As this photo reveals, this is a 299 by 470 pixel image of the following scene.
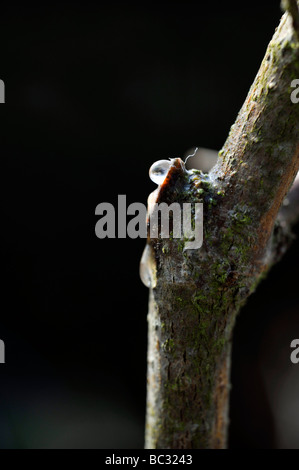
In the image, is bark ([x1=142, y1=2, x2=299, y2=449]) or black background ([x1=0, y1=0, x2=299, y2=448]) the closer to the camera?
bark ([x1=142, y1=2, x2=299, y2=449])

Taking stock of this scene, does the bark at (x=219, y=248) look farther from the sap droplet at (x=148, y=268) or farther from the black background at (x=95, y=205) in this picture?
the black background at (x=95, y=205)

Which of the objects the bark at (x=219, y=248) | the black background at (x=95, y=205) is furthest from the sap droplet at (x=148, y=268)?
the black background at (x=95, y=205)

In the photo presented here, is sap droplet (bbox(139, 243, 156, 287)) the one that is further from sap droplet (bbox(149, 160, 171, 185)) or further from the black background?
the black background

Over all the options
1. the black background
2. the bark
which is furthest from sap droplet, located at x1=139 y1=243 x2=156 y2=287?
the black background

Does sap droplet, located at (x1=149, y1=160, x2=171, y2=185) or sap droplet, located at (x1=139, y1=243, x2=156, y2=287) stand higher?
sap droplet, located at (x1=149, y1=160, x2=171, y2=185)

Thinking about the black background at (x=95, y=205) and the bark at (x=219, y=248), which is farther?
the black background at (x=95, y=205)

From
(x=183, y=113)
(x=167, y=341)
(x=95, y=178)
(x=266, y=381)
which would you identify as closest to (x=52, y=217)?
(x=95, y=178)
